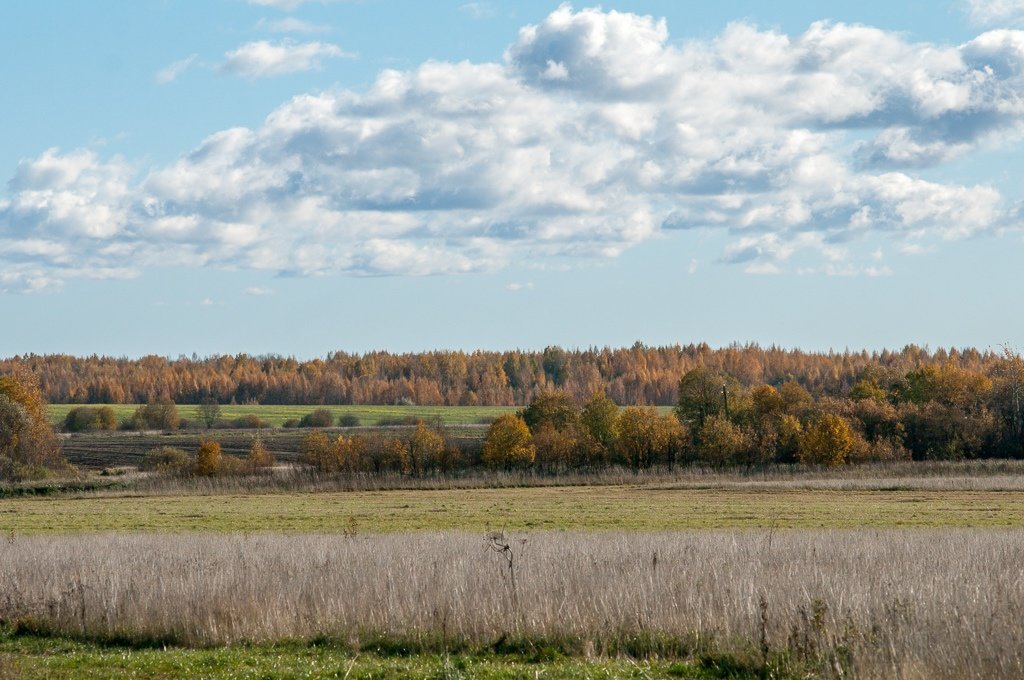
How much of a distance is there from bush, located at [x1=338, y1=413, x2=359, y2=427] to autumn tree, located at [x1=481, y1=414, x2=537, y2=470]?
245ft

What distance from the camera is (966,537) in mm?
20922

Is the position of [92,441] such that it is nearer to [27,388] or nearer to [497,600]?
[27,388]

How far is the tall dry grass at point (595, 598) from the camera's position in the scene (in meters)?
10.7

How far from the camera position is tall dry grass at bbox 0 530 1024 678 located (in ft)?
35.1

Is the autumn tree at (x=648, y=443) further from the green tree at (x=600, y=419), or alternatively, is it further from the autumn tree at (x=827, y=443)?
the autumn tree at (x=827, y=443)

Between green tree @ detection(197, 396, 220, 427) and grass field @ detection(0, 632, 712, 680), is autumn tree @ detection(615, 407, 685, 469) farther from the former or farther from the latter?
green tree @ detection(197, 396, 220, 427)

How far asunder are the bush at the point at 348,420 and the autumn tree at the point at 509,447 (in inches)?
2936

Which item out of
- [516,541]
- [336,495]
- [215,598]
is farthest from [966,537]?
[336,495]

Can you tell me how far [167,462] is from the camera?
82.7 metres

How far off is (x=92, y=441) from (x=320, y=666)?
123862 mm

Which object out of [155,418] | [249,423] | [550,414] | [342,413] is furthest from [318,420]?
[550,414]

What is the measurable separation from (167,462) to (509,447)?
25.6 meters

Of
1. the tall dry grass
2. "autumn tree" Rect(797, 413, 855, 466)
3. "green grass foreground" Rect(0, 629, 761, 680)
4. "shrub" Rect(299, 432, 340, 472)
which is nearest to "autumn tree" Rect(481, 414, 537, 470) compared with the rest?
"shrub" Rect(299, 432, 340, 472)

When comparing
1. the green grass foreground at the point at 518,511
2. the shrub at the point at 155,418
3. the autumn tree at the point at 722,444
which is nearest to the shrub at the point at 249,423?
the shrub at the point at 155,418
